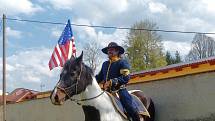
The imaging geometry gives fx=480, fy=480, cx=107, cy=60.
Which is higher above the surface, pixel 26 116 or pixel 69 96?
pixel 69 96

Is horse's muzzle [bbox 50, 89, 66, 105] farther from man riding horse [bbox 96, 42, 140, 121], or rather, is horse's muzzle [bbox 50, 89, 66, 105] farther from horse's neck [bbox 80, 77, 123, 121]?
man riding horse [bbox 96, 42, 140, 121]

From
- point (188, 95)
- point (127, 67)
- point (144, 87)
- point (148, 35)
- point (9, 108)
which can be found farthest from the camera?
point (148, 35)

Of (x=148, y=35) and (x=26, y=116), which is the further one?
(x=148, y=35)

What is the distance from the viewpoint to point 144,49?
58062mm

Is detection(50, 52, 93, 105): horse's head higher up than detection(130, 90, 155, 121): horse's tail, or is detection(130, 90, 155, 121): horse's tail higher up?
detection(50, 52, 93, 105): horse's head

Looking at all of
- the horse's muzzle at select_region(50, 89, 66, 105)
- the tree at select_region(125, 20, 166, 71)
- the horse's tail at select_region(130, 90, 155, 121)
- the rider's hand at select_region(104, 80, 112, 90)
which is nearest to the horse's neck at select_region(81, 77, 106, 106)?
the rider's hand at select_region(104, 80, 112, 90)

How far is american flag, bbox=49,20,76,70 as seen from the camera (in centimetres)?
1614

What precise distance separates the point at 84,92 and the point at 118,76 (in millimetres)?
831

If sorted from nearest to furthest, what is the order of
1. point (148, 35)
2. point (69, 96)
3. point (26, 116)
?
point (69, 96), point (26, 116), point (148, 35)

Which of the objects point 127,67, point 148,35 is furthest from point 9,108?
point 148,35

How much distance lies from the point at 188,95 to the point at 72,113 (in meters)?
5.54

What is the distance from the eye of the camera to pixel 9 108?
2141 centimetres

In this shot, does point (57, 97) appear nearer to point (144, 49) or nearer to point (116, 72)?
point (116, 72)

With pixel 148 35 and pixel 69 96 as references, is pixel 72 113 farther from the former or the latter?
pixel 148 35
